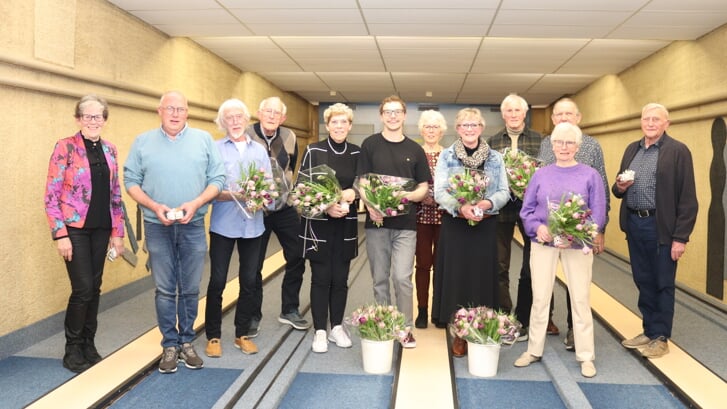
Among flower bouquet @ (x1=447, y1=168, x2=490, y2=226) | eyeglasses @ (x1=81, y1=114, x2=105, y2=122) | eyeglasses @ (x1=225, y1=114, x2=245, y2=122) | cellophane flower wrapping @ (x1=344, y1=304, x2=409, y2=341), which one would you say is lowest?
cellophane flower wrapping @ (x1=344, y1=304, x2=409, y2=341)

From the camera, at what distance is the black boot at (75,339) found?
3402 mm

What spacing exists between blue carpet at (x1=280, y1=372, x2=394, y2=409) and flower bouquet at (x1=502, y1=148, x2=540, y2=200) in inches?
54.3

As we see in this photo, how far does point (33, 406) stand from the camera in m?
2.90

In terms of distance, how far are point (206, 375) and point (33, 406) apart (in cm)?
85

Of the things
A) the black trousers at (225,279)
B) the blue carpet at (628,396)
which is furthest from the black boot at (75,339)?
the blue carpet at (628,396)

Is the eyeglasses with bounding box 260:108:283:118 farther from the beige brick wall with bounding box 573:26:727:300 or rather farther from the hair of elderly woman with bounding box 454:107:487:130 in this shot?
the beige brick wall with bounding box 573:26:727:300

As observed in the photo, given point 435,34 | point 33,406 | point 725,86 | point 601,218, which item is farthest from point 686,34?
point 33,406


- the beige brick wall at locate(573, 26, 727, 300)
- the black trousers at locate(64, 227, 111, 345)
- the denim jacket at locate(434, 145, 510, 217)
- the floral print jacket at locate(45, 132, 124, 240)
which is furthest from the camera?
the beige brick wall at locate(573, 26, 727, 300)

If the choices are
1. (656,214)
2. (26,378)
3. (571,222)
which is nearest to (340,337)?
(571,222)

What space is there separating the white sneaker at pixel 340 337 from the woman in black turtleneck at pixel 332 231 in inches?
3.8

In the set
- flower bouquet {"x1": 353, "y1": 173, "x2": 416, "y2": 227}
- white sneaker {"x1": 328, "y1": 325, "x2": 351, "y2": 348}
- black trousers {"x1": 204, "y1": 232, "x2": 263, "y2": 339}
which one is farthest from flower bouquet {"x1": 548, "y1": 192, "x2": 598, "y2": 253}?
black trousers {"x1": 204, "y1": 232, "x2": 263, "y2": 339}

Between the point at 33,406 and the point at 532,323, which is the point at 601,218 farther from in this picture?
the point at 33,406

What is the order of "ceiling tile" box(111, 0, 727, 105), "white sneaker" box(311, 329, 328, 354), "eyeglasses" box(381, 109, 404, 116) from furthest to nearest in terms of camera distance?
"ceiling tile" box(111, 0, 727, 105) < "white sneaker" box(311, 329, 328, 354) < "eyeglasses" box(381, 109, 404, 116)

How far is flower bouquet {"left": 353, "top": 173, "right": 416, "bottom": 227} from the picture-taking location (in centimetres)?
349
